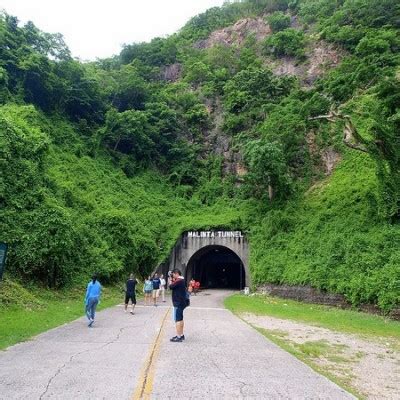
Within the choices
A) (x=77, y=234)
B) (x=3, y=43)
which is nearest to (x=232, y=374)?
(x=77, y=234)

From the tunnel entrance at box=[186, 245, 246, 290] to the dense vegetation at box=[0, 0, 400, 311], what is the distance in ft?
18.3

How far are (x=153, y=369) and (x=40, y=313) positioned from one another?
8508mm

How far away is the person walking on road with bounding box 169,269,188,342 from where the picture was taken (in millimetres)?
9164

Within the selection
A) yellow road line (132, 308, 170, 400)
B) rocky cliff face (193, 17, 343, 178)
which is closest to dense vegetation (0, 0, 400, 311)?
rocky cliff face (193, 17, 343, 178)

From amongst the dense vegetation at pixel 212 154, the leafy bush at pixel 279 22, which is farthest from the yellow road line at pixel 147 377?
the leafy bush at pixel 279 22

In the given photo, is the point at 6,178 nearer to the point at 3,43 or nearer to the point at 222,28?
the point at 3,43

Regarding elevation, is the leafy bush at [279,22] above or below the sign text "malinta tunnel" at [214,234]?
above

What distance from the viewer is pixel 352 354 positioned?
885 cm

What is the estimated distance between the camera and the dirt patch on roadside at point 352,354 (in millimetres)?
6363

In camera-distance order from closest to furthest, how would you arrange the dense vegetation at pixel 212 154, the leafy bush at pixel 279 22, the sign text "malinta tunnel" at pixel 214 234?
the dense vegetation at pixel 212 154 → the sign text "malinta tunnel" at pixel 214 234 → the leafy bush at pixel 279 22

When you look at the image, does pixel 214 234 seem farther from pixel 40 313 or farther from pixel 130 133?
pixel 40 313

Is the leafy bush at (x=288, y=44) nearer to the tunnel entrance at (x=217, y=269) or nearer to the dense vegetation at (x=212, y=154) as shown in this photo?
the dense vegetation at (x=212, y=154)

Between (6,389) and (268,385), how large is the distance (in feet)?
11.0

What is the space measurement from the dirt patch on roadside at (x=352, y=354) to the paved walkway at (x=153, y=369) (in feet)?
2.27
